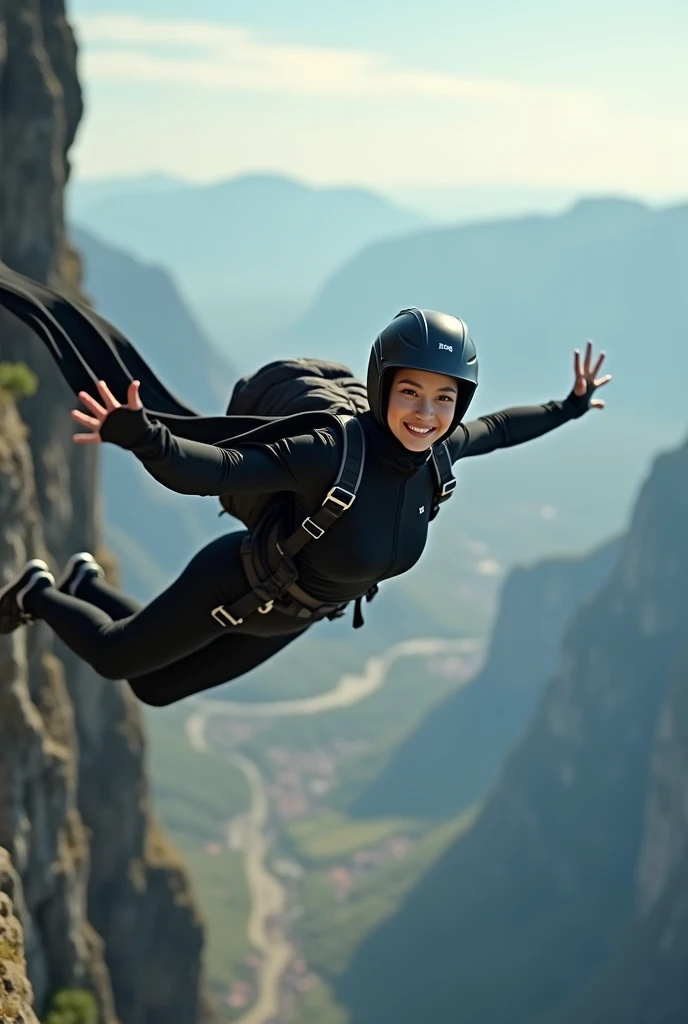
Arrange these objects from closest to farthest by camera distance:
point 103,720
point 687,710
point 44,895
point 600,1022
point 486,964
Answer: point 44,895
point 103,720
point 600,1022
point 687,710
point 486,964

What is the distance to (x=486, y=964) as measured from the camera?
156 m

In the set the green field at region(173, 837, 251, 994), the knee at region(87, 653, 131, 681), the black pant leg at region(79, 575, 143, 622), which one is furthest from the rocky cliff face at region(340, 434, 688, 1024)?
the knee at region(87, 653, 131, 681)

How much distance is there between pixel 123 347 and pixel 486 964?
520 feet

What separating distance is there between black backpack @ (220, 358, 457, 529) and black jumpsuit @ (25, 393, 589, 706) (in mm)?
195

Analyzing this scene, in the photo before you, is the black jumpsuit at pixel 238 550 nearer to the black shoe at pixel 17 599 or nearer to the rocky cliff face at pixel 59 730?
the black shoe at pixel 17 599

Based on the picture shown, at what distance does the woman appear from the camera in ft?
29.0

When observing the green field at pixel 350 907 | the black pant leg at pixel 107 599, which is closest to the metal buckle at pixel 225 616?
the black pant leg at pixel 107 599

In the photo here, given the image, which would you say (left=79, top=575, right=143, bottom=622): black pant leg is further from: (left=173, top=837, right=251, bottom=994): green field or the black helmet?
(left=173, top=837, right=251, bottom=994): green field

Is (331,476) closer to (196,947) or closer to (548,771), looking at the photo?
(196,947)

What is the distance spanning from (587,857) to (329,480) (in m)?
172

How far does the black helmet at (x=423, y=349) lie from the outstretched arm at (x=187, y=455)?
840 mm

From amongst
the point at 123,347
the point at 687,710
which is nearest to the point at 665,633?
the point at 687,710

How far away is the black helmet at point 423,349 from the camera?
9.33m

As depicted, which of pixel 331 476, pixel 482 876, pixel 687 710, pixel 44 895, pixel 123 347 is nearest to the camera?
pixel 331 476
